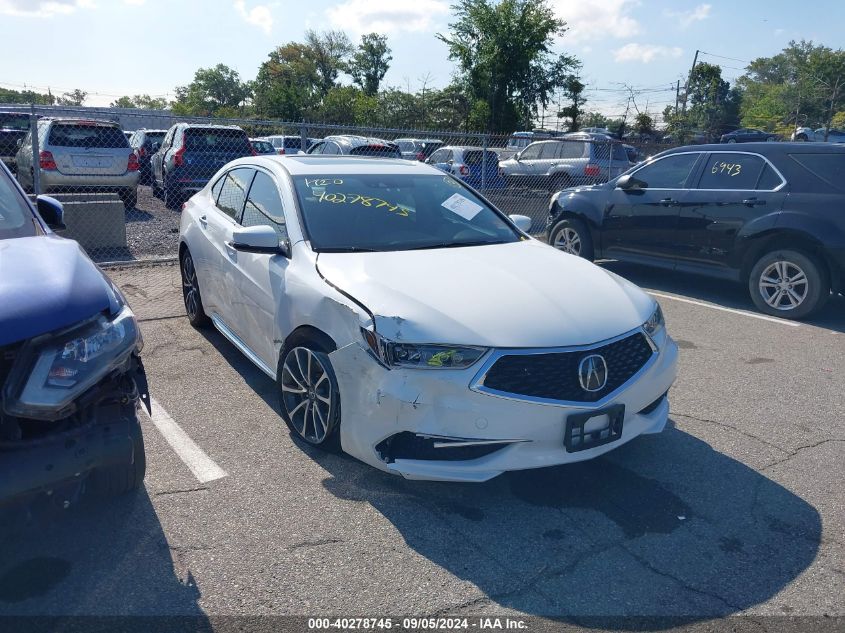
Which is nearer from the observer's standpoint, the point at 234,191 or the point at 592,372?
the point at 592,372

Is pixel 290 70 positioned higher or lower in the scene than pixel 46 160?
higher

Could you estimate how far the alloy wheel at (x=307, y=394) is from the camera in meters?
3.71

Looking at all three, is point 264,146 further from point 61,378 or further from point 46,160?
point 61,378

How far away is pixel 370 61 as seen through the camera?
6512cm

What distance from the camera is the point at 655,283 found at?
29.5ft

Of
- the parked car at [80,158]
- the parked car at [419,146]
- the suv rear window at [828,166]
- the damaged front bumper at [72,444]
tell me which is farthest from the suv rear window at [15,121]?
the damaged front bumper at [72,444]

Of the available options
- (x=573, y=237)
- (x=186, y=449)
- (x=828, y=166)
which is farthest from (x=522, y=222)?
(x=573, y=237)

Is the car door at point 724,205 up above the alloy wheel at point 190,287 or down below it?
above

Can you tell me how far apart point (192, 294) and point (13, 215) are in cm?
259

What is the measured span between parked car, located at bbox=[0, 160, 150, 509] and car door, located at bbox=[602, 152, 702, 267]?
6.66 meters

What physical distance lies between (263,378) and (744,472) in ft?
10.6

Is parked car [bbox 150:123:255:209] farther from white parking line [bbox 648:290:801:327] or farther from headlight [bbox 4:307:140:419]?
headlight [bbox 4:307:140:419]

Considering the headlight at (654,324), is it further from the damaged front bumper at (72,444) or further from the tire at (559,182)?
the tire at (559,182)

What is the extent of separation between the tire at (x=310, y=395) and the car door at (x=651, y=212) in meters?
5.63
